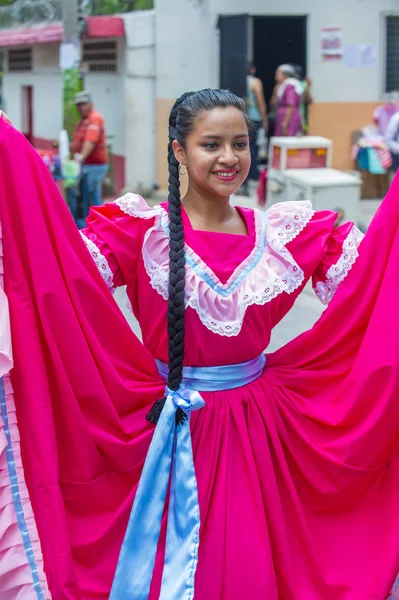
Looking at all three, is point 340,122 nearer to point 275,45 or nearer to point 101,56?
point 275,45

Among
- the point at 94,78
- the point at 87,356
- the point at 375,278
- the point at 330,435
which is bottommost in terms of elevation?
the point at 330,435

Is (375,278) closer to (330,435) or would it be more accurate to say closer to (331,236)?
(331,236)

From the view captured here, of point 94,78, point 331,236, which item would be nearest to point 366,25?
point 94,78

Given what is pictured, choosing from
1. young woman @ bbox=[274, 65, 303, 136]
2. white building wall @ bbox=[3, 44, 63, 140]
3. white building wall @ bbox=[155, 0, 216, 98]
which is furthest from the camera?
white building wall @ bbox=[3, 44, 63, 140]

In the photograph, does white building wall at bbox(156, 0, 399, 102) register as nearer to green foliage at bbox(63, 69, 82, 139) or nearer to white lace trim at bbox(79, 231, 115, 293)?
green foliage at bbox(63, 69, 82, 139)

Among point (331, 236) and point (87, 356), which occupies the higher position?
point (331, 236)

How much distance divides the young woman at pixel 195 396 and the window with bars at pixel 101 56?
10035 millimetres

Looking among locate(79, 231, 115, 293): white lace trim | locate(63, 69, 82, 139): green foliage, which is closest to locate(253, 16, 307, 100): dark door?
locate(63, 69, 82, 139): green foliage

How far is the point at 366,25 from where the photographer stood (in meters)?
12.2

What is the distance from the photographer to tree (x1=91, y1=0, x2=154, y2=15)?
11997 mm

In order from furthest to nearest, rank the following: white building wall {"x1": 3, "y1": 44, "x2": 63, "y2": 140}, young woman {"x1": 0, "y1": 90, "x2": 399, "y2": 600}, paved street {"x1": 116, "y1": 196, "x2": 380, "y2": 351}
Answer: white building wall {"x1": 3, "y1": 44, "x2": 63, "y2": 140}, paved street {"x1": 116, "y1": 196, "x2": 380, "y2": 351}, young woman {"x1": 0, "y1": 90, "x2": 399, "y2": 600}

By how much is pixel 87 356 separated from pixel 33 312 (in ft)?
0.63

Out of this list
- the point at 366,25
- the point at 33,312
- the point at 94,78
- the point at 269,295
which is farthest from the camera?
the point at 94,78

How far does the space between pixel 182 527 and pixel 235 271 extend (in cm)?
74
